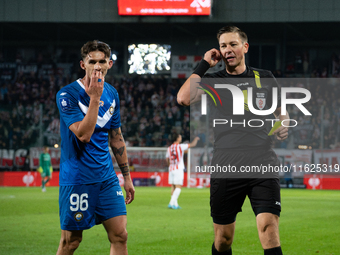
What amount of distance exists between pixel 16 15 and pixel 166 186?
520 inches

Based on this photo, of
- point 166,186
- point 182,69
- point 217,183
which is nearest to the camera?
point 217,183

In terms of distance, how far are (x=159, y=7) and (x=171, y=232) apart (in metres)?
20.4

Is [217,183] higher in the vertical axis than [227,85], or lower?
lower

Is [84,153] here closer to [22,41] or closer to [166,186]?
[166,186]

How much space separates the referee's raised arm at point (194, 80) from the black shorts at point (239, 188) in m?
0.61

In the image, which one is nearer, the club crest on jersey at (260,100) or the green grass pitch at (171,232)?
the club crest on jersey at (260,100)

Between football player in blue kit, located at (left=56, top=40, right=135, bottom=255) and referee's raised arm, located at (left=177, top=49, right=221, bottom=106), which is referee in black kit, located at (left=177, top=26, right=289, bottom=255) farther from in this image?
football player in blue kit, located at (left=56, top=40, right=135, bottom=255)

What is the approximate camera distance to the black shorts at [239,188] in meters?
4.59

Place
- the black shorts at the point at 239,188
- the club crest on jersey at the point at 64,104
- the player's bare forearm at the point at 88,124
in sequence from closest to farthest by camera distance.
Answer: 1. the player's bare forearm at the point at 88,124
2. the club crest on jersey at the point at 64,104
3. the black shorts at the point at 239,188

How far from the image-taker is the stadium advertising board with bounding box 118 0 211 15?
2744 centimetres

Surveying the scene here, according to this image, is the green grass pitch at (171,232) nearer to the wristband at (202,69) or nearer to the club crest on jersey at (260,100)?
the club crest on jersey at (260,100)

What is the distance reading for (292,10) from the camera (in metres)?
27.4

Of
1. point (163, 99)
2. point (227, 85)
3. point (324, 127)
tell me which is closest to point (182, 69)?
point (163, 99)

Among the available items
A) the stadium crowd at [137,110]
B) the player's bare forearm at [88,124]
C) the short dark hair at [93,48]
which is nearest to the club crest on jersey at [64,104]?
the player's bare forearm at [88,124]
